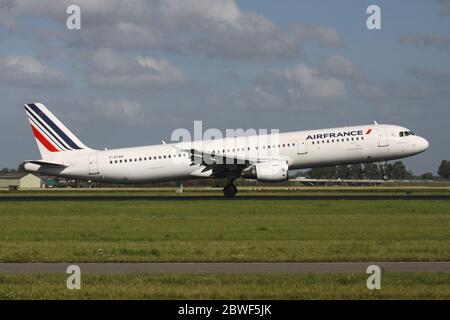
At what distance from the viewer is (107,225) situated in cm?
3244

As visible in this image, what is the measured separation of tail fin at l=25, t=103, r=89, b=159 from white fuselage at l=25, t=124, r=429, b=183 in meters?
0.77

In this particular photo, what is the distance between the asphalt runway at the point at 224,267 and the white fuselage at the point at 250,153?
33481 mm

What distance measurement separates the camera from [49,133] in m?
60.5

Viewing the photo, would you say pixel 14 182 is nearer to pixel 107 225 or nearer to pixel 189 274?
pixel 107 225

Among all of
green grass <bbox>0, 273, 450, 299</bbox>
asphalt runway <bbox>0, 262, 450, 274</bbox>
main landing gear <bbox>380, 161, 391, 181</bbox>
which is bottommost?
green grass <bbox>0, 273, 450, 299</bbox>

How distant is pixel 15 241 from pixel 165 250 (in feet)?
20.4

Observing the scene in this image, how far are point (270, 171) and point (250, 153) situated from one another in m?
3.02

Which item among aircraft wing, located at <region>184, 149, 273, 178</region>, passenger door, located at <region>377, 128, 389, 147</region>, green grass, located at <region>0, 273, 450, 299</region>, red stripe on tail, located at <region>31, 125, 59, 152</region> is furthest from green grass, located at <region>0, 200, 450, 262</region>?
red stripe on tail, located at <region>31, 125, 59, 152</region>

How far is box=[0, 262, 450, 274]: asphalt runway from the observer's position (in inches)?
718

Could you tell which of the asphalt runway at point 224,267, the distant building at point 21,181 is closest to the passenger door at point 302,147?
the asphalt runway at point 224,267

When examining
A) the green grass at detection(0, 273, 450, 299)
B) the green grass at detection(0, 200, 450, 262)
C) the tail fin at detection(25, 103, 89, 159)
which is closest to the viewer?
the green grass at detection(0, 273, 450, 299)

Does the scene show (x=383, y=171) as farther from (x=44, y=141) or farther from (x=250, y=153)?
(x=44, y=141)

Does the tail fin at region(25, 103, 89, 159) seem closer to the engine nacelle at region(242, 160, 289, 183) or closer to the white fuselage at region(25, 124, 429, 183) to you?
the white fuselage at region(25, 124, 429, 183)

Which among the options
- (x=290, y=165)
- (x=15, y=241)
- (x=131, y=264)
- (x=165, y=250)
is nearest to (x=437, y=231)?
(x=165, y=250)
